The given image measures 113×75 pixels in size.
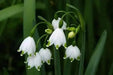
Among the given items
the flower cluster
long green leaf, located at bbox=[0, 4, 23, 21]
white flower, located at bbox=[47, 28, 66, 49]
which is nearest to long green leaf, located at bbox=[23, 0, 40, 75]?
long green leaf, located at bbox=[0, 4, 23, 21]

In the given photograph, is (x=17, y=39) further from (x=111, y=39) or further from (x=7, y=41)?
(x=111, y=39)

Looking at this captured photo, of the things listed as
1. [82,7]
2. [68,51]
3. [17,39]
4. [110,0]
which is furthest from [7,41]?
[68,51]

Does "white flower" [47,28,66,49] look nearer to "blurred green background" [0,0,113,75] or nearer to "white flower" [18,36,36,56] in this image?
"white flower" [18,36,36,56]

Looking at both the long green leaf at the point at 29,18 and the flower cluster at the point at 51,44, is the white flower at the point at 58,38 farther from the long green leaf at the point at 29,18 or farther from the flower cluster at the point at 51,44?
the long green leaf at the point at 29,18

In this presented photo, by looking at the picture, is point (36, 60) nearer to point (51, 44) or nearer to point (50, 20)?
point (51, 44)

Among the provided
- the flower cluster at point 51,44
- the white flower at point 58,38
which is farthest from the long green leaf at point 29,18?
the white flower at point 58,38

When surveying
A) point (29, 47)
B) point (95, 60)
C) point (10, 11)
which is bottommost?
point (95, 60)

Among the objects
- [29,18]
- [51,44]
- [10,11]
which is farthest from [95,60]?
[10,11]

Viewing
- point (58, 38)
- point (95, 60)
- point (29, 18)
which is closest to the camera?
point (58, 38)

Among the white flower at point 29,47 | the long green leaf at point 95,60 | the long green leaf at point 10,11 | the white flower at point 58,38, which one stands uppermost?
the long green leaf at point 10,11
